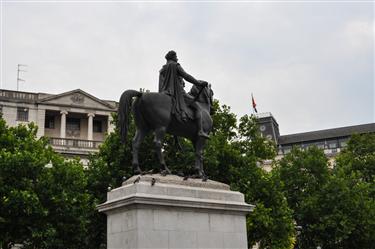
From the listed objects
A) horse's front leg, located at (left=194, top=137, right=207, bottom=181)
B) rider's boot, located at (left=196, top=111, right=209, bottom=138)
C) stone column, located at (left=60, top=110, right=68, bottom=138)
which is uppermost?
stone column, located at (left=60, top=110, right=68, bottom=138)

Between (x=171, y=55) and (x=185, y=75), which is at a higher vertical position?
(x=171, y=55)

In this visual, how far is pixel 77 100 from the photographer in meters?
57.2

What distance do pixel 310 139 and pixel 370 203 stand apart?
179ft

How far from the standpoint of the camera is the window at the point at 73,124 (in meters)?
58.0

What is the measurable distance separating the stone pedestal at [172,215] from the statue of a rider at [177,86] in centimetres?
192

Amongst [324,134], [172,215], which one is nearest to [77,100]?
[172,215]

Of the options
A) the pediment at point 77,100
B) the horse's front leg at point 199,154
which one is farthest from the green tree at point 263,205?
the pediment at point 77,100

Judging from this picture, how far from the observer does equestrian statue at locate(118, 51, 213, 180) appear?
15.4m

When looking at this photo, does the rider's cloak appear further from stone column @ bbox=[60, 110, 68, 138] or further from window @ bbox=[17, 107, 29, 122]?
stone column @ bbox=[60, 110, 68, 138]

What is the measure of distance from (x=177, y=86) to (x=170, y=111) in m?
0.98

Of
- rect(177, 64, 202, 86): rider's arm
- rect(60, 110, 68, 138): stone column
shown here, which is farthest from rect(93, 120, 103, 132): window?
rect(177, 64, 202, 86): rider's arm

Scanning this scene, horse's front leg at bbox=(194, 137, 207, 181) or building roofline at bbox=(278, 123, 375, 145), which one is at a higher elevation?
building roofline at bbox=(278, 123, 375, 145)

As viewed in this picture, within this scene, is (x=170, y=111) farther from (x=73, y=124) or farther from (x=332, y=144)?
(x=332, y=144)

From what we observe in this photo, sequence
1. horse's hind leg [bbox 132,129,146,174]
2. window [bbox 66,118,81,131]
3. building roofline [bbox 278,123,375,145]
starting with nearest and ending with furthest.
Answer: horse's hind leg [bbox 132,129,146,174], window [bbox 66,118,81,131], building roofline [bbox 278,123,375,145]
